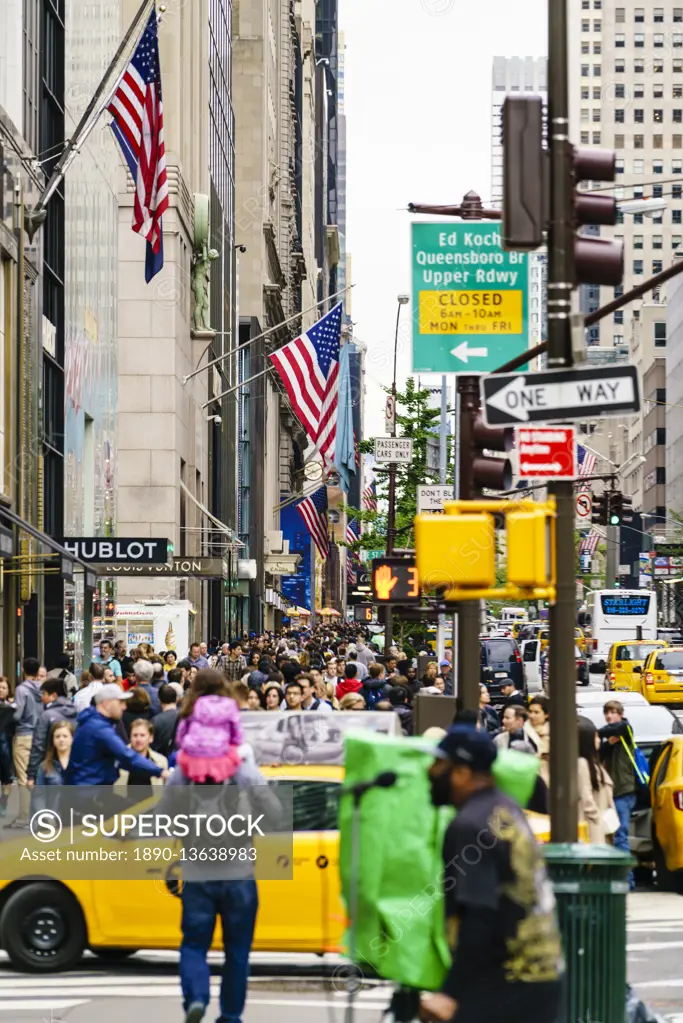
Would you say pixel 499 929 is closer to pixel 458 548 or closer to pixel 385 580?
pixel 458 548

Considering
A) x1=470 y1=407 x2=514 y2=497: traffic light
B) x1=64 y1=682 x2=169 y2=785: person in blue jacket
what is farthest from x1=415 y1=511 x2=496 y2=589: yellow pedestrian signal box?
x1=470 y1=407 x2=514 y2=497: traffic light

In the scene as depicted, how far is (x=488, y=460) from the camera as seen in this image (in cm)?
1500

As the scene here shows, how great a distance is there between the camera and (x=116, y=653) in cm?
3238

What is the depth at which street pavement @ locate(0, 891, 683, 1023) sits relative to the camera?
10688 mm

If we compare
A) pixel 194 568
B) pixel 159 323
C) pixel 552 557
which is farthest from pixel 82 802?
pixel 159 323

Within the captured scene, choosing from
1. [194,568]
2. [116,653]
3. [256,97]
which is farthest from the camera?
[256,97]

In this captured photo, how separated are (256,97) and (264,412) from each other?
47.5ft

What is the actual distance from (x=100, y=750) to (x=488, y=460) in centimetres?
425

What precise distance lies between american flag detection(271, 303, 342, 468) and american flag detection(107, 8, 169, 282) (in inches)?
496

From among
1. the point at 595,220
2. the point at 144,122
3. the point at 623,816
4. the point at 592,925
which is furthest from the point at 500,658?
the point at 592,925

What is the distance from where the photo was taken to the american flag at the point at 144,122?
89.1 ft

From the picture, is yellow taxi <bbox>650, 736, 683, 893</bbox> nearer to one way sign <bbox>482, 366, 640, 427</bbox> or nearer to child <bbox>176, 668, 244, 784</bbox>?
one way sign <bbox>482, 366, 640, 427</bbox>

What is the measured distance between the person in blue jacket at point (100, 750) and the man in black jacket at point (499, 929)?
19.5ft

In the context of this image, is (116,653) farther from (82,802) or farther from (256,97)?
(256,97)
